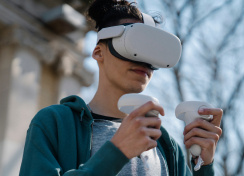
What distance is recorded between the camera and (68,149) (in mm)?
1554

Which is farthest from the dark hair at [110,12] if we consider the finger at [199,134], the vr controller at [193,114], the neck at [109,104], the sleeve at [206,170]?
the sleeve at [206,170]

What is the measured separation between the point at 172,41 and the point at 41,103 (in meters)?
3.76

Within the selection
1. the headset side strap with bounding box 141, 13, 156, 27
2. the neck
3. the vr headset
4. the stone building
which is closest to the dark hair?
the headset side strap with bounding box 141, 13, 156, 27

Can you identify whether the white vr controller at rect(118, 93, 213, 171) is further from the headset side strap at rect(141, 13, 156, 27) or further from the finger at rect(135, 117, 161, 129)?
the headset side strap at rect(141, 13, 156, 27)

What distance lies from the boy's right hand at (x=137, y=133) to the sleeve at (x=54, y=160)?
26 mm

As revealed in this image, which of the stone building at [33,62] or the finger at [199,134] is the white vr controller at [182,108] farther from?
the stone building at [33,62]

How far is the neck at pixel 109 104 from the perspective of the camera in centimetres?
181

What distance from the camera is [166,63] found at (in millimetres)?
1710

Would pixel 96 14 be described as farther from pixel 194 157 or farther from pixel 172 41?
pixel 194 157

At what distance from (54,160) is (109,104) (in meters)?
0.43

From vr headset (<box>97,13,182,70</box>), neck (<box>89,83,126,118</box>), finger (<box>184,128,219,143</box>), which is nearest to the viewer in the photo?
finger (<box>184,128,219,143</box>)

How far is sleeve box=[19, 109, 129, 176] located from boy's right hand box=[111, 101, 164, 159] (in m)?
0.03

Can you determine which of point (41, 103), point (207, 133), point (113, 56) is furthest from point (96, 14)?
point (41, 103)

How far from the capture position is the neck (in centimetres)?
181
